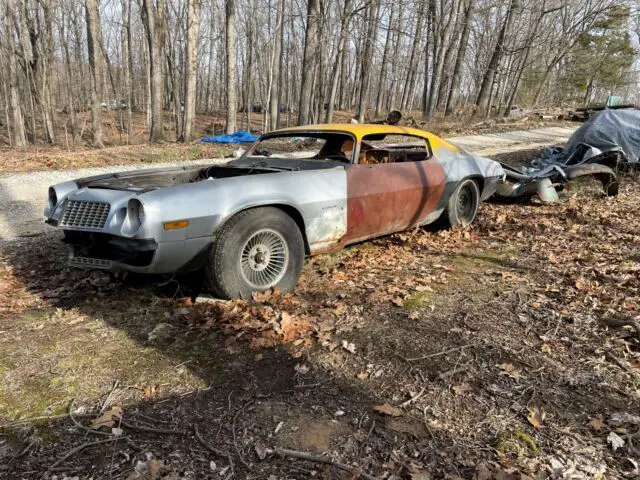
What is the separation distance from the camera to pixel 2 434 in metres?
2.21

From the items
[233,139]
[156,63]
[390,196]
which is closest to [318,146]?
[390,196]

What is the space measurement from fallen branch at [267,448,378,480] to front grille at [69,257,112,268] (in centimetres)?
202

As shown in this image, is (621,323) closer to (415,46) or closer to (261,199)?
(261,199)

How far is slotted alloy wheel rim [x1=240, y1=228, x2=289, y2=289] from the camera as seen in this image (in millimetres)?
3635

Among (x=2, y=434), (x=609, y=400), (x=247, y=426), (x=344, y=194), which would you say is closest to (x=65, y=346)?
(x=2, y=434)

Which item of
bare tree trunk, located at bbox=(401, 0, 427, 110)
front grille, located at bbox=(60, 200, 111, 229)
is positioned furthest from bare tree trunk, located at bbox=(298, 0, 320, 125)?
front grille, located at bbox=(60, 200, 111, 229)

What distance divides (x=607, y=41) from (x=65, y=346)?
142ft

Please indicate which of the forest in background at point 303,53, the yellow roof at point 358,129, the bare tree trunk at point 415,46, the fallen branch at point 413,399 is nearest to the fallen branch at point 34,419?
the fallen branch at point 413,399

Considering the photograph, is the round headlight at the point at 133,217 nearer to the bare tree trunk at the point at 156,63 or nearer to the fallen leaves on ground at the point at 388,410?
the fallen leaves on ground at the point at 388,410

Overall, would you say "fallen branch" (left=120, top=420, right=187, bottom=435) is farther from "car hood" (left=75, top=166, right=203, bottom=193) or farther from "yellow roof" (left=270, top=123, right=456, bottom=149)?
"yellow roof" (left=270, top=123, right=456, bottom=149)

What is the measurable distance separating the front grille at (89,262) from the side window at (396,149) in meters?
2.80

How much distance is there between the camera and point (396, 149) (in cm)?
578

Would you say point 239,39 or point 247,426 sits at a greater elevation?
point 239,39

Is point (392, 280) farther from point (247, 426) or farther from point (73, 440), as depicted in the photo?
point (73, 440)
